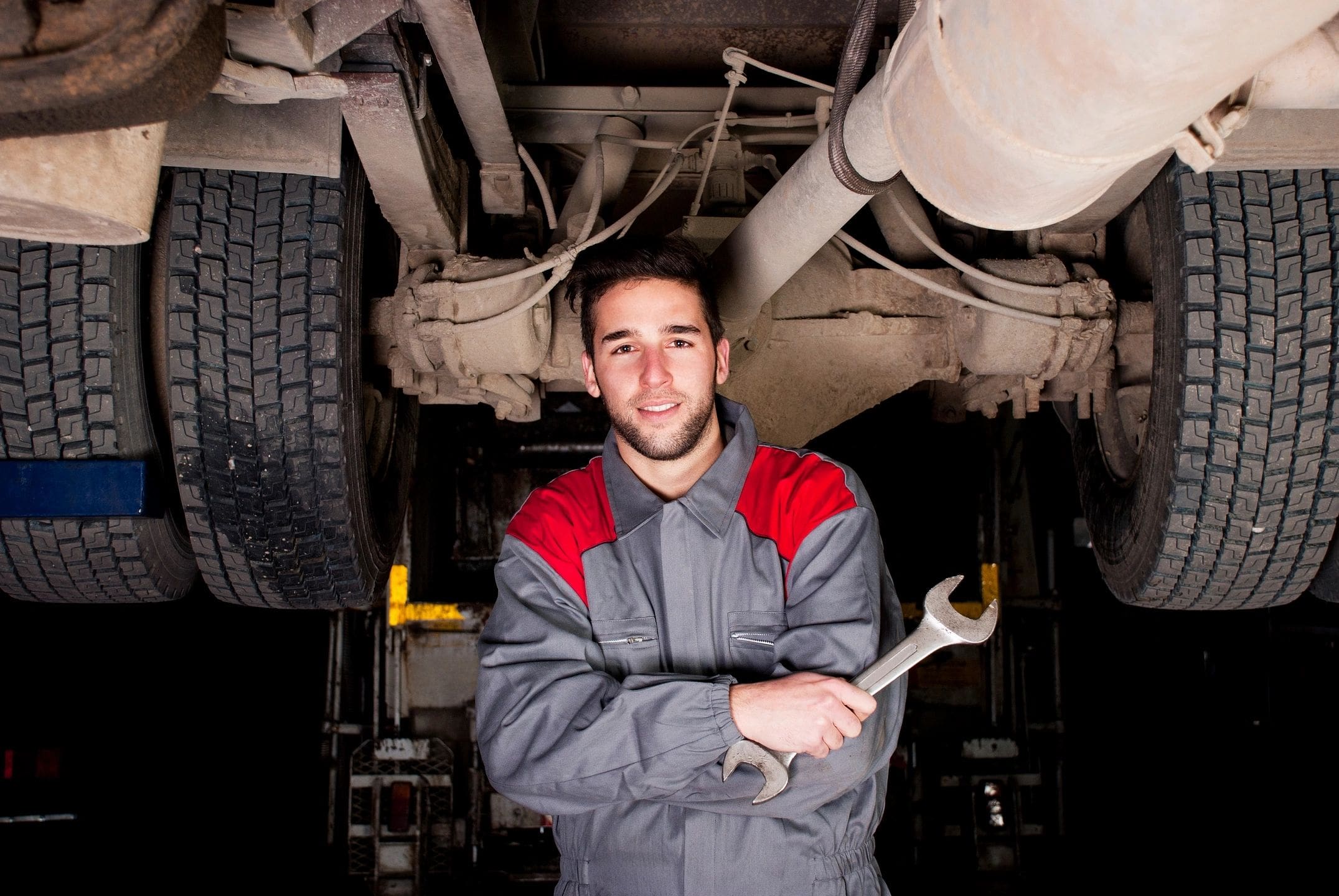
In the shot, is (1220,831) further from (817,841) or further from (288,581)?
(288,581)

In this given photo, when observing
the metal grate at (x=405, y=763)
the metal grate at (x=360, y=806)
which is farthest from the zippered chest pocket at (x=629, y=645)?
the metal grate at (x=360, y=806)

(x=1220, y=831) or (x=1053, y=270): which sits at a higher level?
(x=1053, y=270)

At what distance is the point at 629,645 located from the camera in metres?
1.70

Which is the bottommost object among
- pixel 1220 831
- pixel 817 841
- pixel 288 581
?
pixel 1220 831

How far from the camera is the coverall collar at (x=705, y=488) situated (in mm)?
1741

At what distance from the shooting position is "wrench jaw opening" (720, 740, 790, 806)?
1492mm

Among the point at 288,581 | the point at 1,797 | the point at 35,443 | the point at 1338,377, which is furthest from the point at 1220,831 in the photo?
the point at 1,797

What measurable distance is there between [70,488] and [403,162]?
2.93 feet

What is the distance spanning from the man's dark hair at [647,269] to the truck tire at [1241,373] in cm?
84

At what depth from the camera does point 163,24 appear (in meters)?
0.94

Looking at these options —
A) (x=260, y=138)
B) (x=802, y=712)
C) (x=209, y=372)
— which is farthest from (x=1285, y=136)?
(x=209, y=372)

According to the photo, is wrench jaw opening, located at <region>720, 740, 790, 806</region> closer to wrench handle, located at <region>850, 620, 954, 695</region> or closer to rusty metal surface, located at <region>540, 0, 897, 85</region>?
wrench handle, located at <region>850, 620, 954, 695</region>

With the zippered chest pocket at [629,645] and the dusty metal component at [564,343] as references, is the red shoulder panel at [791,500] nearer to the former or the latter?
the zippered chest pocket at [629,645]

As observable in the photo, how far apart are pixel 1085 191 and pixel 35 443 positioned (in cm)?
184
